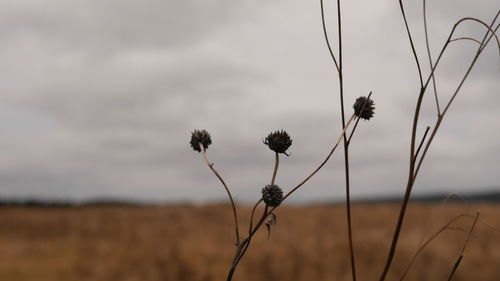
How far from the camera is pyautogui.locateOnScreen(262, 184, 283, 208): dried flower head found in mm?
541

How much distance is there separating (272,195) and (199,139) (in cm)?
24

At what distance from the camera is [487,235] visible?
9.45 meters

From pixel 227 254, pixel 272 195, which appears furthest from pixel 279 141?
pixel 227 254

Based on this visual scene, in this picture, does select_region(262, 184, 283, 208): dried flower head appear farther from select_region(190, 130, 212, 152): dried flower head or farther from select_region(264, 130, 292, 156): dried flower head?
select_region(190, 130, 212, 152): dried flower head

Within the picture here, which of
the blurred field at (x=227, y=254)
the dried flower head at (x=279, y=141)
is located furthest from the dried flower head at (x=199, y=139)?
the blurred field at (x=227, y=254)

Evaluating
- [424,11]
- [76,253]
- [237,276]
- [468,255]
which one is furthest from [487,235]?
[424,11]

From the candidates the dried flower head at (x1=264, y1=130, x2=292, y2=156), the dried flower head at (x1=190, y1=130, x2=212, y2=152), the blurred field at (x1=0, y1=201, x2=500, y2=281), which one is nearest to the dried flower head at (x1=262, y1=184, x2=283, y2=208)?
the dried flower head at (x1=264, y1=130, x2=292, y2=156)

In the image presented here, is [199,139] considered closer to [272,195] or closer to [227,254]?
[272,195]

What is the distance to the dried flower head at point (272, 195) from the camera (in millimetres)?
541

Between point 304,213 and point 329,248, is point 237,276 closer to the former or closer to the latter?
point 329,248

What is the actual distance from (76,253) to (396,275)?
530 cm

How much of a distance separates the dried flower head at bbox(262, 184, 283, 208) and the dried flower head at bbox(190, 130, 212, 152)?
0.22 m

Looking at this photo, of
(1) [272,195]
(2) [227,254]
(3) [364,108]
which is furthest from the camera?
(2) [227,254]

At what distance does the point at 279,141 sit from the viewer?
25.5 inches
